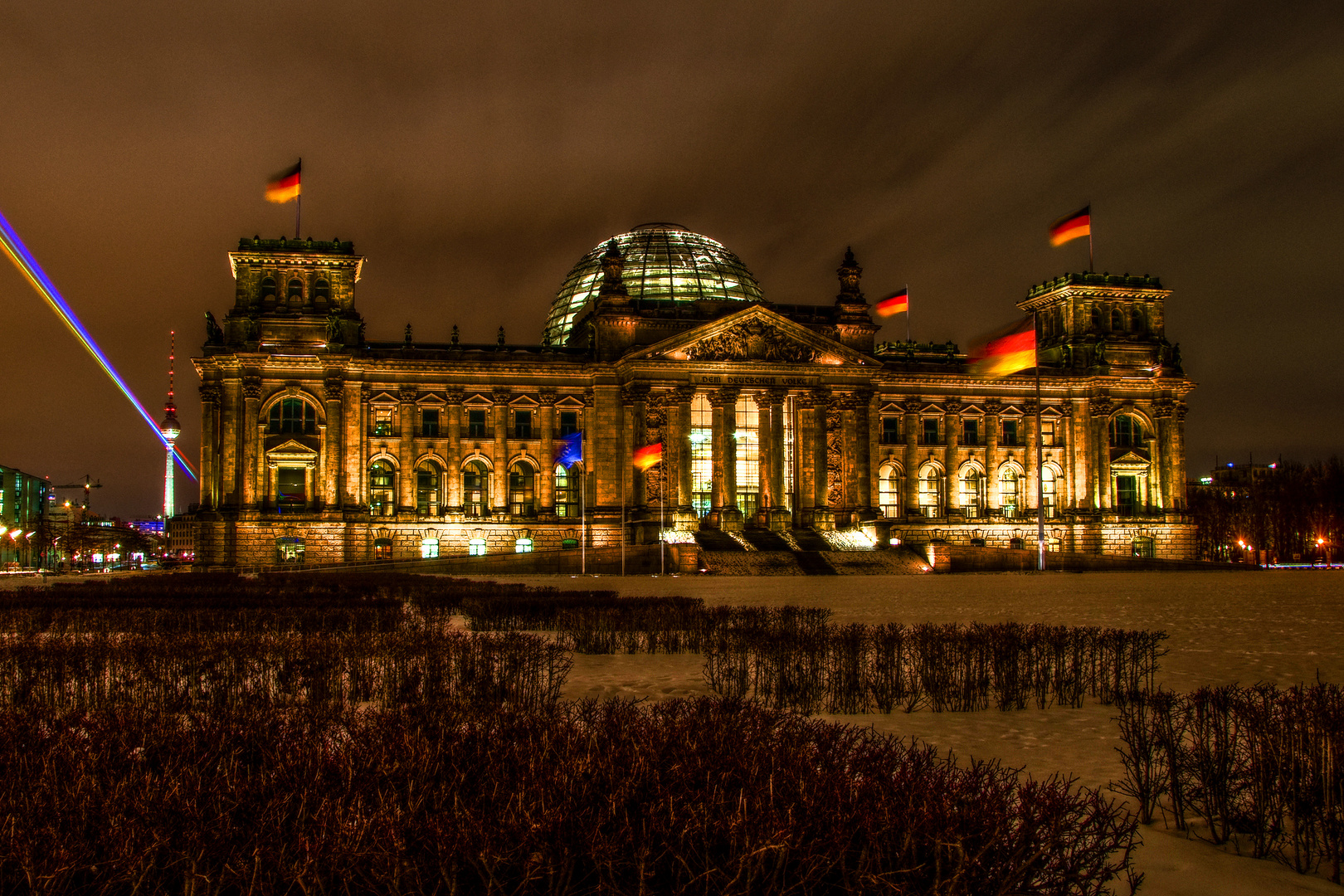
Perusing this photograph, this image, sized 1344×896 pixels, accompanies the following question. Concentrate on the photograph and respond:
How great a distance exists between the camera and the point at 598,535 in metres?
82.3

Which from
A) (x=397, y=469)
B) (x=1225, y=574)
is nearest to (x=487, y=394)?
(x=397, y=469)

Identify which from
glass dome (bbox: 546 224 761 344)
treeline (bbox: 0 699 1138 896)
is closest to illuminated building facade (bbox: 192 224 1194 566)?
glass dome (bbox: 546 224 761 344)

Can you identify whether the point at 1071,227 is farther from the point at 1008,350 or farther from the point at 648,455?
the point at 648,455

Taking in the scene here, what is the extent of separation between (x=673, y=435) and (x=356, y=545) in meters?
24.3

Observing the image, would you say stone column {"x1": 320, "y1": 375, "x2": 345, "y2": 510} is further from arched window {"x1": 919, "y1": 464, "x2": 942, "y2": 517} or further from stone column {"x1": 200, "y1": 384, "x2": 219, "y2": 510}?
arched window {"x1": 919, "y1": 464, "x2": 942, "y2": 517}

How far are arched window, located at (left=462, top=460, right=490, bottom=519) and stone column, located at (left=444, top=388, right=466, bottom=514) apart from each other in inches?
20.4

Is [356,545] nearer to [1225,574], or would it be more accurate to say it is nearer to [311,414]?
[311,414]

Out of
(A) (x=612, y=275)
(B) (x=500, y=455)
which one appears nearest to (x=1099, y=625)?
(B) (x=500, y=455)

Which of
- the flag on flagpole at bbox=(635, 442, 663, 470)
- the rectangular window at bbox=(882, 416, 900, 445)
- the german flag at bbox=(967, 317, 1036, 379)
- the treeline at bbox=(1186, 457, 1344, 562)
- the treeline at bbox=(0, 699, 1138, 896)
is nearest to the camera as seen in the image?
the treeline at bbox=(0, 699, 1138, 896)

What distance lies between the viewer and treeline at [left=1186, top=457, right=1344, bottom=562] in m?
115

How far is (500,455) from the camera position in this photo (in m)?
84.1

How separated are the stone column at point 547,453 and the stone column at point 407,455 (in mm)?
9365

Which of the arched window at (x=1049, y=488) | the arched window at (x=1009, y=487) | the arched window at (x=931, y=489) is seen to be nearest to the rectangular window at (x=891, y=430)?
the arched window at (x=931, y=489)

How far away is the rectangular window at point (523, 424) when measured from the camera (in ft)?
278
